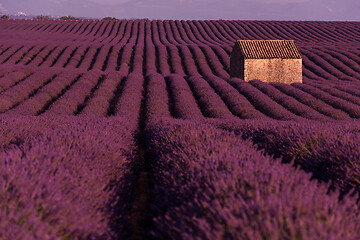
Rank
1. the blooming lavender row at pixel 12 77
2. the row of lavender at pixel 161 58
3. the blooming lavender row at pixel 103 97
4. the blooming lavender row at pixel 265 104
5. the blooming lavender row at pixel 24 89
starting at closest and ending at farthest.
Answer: the blooming lavender row at pixel 103 97 < the blooming lavender row at pixel 265 104 < the blooming lavender row at pixel 24 89 < the blooming lavender row at pixel 12 77 < the row of lavender at pixel 161 58

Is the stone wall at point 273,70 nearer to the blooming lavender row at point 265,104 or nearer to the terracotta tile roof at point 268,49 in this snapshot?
the terracotta tile roof at point 268,49

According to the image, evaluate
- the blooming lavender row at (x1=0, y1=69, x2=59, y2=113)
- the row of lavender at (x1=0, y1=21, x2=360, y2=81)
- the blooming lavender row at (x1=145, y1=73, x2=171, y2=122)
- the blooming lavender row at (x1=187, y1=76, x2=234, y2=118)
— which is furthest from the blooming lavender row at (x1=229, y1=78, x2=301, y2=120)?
the blooming lavender row at (x1=0, y1=69, x2=59, y2=113)

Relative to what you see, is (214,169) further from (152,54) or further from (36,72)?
(152,54)

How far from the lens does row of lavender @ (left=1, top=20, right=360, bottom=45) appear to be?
5456 cm

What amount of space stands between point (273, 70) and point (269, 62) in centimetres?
69

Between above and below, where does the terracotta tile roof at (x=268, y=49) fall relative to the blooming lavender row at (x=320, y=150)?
above

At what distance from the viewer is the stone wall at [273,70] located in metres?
25.1

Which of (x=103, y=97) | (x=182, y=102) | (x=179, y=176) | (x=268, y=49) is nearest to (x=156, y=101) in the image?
(x=182, y=102)

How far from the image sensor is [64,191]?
10.8ft

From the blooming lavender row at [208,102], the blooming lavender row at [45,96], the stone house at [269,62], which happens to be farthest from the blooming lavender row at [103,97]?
the stone house at [269,62]

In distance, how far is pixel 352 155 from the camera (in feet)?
15.8

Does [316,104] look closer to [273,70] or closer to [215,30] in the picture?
[273,70]

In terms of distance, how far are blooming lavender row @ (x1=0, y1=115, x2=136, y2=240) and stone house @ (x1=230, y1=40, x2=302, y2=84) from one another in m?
21.0

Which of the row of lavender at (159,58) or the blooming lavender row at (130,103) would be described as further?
the row of lavender at (159,58)
